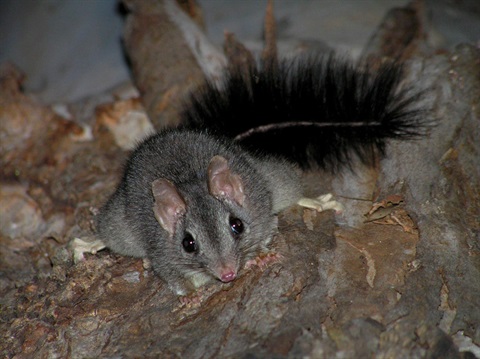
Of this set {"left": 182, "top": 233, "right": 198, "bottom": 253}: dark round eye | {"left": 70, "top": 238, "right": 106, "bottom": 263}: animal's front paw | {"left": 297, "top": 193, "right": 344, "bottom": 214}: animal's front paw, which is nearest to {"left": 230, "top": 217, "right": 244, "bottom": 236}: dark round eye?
{"left": 182, "top": 233, "right": 198, "bottom": 253}: dark round eye

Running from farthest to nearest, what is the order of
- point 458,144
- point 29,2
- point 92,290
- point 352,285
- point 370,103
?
1. point 29,2
2. point 370,103
3. point 458,144
4. point 92,290
5. point 352,285

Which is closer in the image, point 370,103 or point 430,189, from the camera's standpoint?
point 430,189

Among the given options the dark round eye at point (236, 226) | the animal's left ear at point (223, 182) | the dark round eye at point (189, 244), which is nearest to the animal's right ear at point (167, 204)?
the dark round eye at point (189, 244)

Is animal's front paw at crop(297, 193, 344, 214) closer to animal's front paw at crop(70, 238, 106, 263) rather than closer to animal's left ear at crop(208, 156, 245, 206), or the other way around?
animal's left ear at crop(208, 156, 245, 206)

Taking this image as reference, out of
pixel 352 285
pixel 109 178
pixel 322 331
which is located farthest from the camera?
pixel 109 178

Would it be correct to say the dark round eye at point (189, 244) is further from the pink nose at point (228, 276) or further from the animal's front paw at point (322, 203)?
the animal's front paw at point (322, 203)

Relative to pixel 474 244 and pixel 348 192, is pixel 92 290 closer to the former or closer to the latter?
pixel 348 192

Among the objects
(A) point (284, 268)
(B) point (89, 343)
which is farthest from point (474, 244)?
(B) point (89, 343)

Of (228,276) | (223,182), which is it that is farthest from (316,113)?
(228,276)
